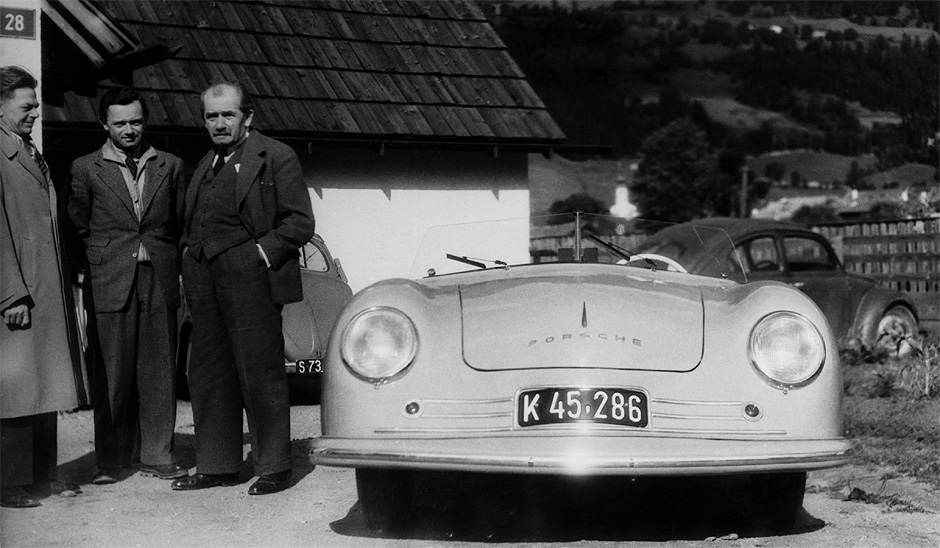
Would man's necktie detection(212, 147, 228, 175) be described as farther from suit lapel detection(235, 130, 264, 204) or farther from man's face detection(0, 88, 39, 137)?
man's face detection(0, 88, 39, 137)

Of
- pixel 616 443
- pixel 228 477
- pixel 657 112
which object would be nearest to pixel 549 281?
pixel 616 443

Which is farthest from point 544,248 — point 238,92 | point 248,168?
point 238,92

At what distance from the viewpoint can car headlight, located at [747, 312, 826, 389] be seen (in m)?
3.98

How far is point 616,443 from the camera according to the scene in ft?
12.2

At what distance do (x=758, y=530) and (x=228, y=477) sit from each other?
2.40 meters

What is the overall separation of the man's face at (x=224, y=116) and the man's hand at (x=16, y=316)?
1.12m

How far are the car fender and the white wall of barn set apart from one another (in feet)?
11.5

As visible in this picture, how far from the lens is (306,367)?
8570 mm

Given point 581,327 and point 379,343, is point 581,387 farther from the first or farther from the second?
point 379,343

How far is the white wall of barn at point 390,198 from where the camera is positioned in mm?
11844

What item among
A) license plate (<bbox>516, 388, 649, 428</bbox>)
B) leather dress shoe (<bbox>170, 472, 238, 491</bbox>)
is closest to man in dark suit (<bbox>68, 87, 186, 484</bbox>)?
leather dress shoe (<bbox>170, 472, 238, 491</bbox>)

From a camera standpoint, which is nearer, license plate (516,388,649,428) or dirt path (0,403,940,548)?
license plate (516,388,649,428)

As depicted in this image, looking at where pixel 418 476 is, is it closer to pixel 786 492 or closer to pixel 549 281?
pixel 549 281

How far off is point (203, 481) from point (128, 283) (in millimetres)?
976
